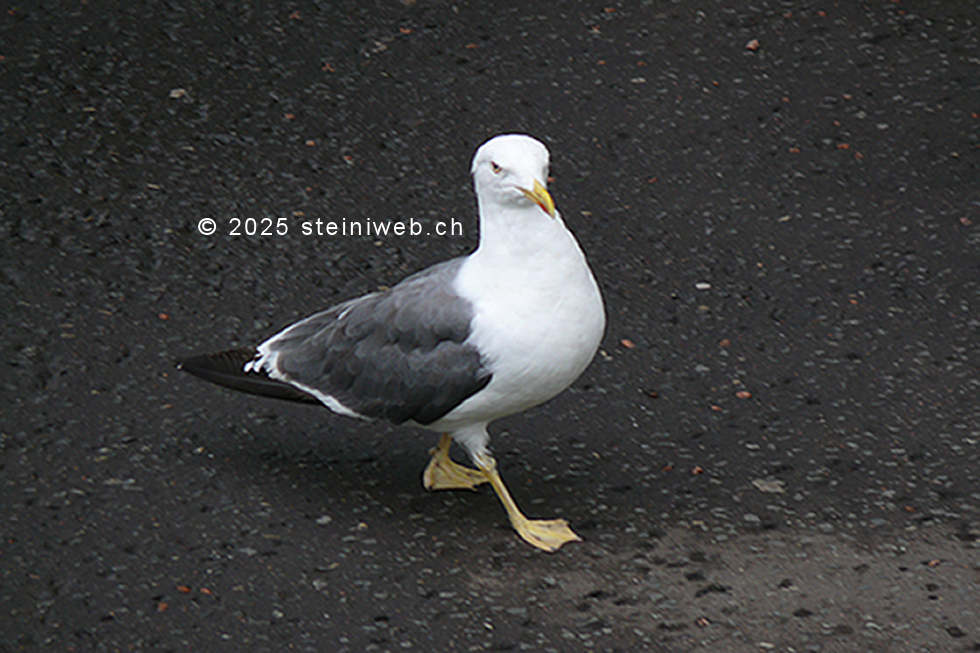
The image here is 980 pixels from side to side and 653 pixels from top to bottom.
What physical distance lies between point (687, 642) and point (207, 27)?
186 inches

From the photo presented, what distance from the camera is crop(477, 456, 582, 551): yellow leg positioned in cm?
428

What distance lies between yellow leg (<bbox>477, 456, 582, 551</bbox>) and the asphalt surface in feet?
0.21

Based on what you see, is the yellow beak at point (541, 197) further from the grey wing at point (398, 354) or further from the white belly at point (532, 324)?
the grey wing at point (398, 354)

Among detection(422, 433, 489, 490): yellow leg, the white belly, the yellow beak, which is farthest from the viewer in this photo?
detection(422, 433, 489, 490): yellow leg

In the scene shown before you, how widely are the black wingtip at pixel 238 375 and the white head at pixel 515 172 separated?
3.03 ft

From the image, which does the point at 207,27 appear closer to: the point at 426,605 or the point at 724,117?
the point at 724,117

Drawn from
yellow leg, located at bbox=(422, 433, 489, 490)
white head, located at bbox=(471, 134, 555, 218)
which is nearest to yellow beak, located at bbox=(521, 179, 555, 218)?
white head, located at bbox=(471, 134, 555, 218)

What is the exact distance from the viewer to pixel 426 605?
405 centimetres

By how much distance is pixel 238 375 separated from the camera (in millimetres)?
4488

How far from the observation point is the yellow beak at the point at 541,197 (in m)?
3.89

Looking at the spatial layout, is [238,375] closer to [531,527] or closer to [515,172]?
[531,527]

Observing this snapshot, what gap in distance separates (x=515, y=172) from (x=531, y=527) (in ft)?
3.73

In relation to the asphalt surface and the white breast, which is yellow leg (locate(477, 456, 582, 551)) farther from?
the white breast

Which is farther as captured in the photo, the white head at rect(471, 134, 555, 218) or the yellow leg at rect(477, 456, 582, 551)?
the yellow leg at rect(477, 456, 582, 551)
